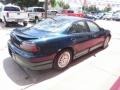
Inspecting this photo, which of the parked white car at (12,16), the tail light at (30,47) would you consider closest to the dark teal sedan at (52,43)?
the tail light at (30,47)

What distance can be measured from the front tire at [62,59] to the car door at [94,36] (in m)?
1.17

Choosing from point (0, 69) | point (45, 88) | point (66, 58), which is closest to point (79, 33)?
point (66, 58)

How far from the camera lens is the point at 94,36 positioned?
5902mm

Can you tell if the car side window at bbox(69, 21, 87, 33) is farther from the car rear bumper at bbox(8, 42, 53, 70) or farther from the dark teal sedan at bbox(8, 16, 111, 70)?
the car rear bumper at bbox(8, 42, 53, 70)

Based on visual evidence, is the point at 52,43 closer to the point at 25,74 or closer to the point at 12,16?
the point at 25,74

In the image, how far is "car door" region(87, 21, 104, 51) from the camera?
19.0 feet

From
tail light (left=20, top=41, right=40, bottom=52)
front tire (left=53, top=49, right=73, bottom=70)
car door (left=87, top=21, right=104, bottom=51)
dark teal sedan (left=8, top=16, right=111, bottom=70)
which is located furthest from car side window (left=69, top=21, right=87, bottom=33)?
tail light (left=20, top=41, right=40, bottom=52)

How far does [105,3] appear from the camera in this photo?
76188 mm

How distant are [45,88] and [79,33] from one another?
2.08m

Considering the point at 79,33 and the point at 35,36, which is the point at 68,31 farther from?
the point at 35,36

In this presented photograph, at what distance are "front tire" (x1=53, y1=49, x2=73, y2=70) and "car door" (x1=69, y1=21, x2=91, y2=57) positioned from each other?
11.3 inches

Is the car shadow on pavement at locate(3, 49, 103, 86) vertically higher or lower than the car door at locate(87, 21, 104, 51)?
lower

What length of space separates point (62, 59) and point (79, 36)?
946 mm

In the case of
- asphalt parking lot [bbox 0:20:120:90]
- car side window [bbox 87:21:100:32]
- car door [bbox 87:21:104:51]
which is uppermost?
car side window [bbox 87:21:100:32]
